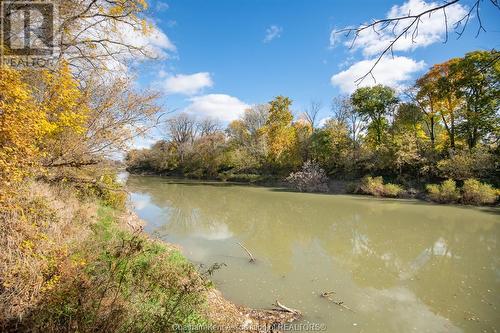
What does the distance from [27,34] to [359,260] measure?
9678 millimetres

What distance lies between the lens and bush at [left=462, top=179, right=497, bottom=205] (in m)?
17.0

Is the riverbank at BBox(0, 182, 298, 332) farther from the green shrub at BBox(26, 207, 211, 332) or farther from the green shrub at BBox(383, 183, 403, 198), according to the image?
the green shrub at BBox(383, 183, 403, 198)

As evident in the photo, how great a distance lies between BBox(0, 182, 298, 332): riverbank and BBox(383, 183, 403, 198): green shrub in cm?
1931

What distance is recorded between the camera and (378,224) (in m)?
13.2

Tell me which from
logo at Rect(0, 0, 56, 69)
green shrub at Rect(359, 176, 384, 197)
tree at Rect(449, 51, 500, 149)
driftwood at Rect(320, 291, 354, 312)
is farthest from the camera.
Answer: green shrub at Rect(359, 176, 384, 197)

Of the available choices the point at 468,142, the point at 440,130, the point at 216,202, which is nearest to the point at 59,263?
the point at 216,202

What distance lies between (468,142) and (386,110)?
7668mm

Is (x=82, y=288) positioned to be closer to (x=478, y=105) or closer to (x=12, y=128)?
(x=12, y=128)

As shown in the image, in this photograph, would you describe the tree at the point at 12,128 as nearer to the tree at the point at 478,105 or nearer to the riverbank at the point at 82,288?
the riverbank at the point at 82,288

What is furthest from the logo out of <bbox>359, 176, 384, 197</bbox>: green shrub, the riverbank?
<bbox>359, 176, 384, 197</bbox>: green shrub

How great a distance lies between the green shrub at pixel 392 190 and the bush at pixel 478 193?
173 inches

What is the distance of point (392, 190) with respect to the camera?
21.8 m

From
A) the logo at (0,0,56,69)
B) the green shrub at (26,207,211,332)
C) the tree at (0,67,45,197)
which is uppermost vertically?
the logo at (0,0,56,69)

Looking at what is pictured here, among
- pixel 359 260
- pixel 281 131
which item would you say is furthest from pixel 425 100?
pixel 359 260
